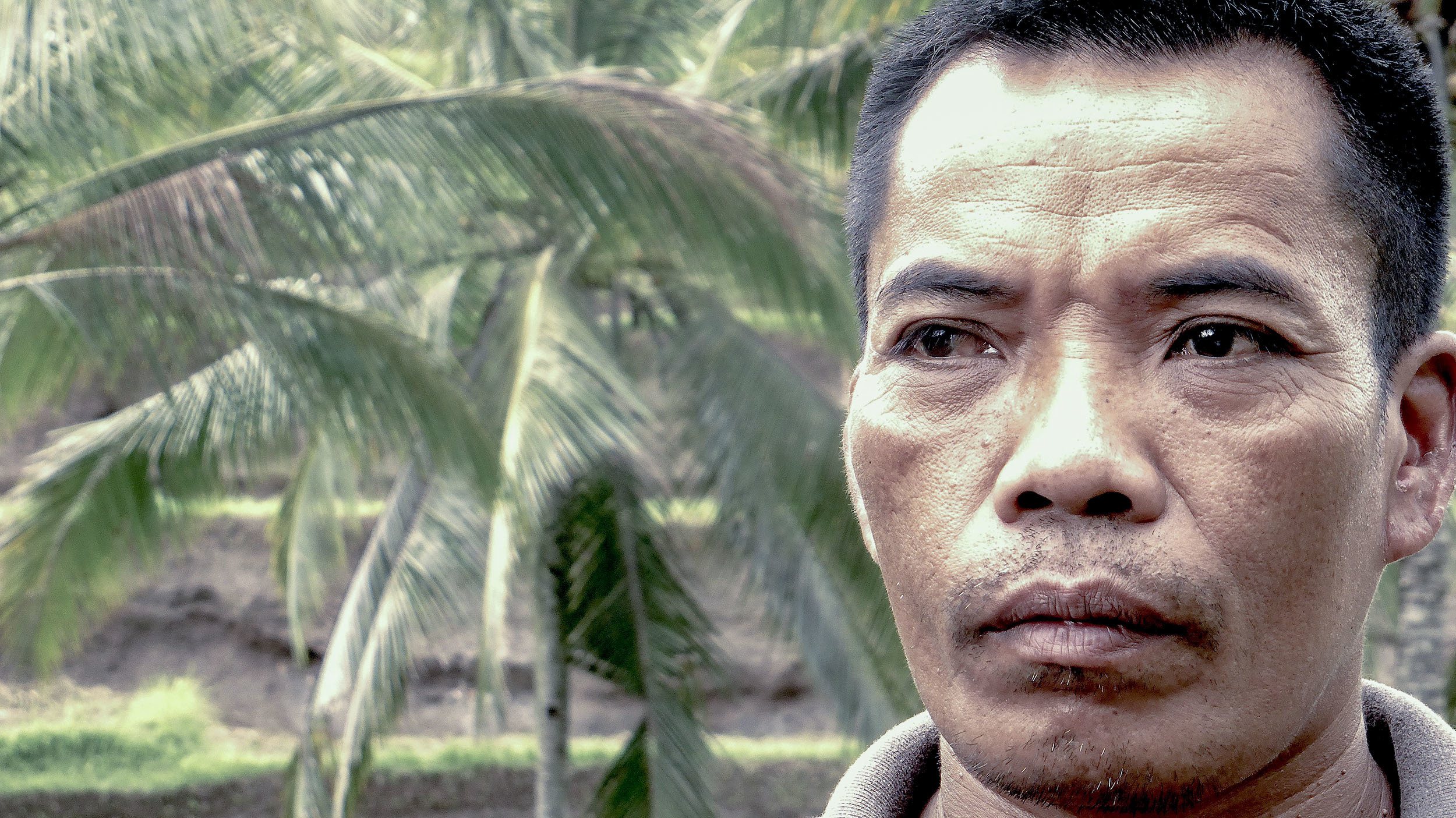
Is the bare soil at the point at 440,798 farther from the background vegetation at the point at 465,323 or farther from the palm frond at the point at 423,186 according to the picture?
the palm frond at the point at 423,186

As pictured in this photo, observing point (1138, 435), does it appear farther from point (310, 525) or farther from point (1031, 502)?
point (310, 525)

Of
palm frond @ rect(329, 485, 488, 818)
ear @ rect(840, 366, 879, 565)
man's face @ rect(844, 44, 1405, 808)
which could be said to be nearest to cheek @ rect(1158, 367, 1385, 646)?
man's face @ rect(844, 44, 1405, 808)

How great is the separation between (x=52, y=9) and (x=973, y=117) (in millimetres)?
4972

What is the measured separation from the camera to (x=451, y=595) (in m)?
7.90

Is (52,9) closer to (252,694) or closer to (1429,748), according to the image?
(1429,748)

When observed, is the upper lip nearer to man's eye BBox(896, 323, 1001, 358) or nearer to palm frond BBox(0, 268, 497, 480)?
man's eye BBox(896, 323, 1001, 358)

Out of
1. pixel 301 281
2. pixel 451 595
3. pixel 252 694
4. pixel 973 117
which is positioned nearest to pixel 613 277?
pixel 451 595

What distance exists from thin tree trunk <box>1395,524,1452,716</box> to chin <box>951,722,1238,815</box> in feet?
17.3

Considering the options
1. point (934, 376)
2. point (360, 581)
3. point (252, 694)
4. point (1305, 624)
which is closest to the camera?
point (1305, 624)

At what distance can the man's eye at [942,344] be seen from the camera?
4.18 ft

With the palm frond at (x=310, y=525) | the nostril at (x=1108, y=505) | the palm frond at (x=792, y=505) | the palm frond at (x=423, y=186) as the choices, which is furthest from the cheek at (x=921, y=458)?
the palm frond at (x=310, y=525)

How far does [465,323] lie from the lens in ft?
28.7

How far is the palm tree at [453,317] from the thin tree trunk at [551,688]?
0.03 m

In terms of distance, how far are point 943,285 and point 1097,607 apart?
322 mm
